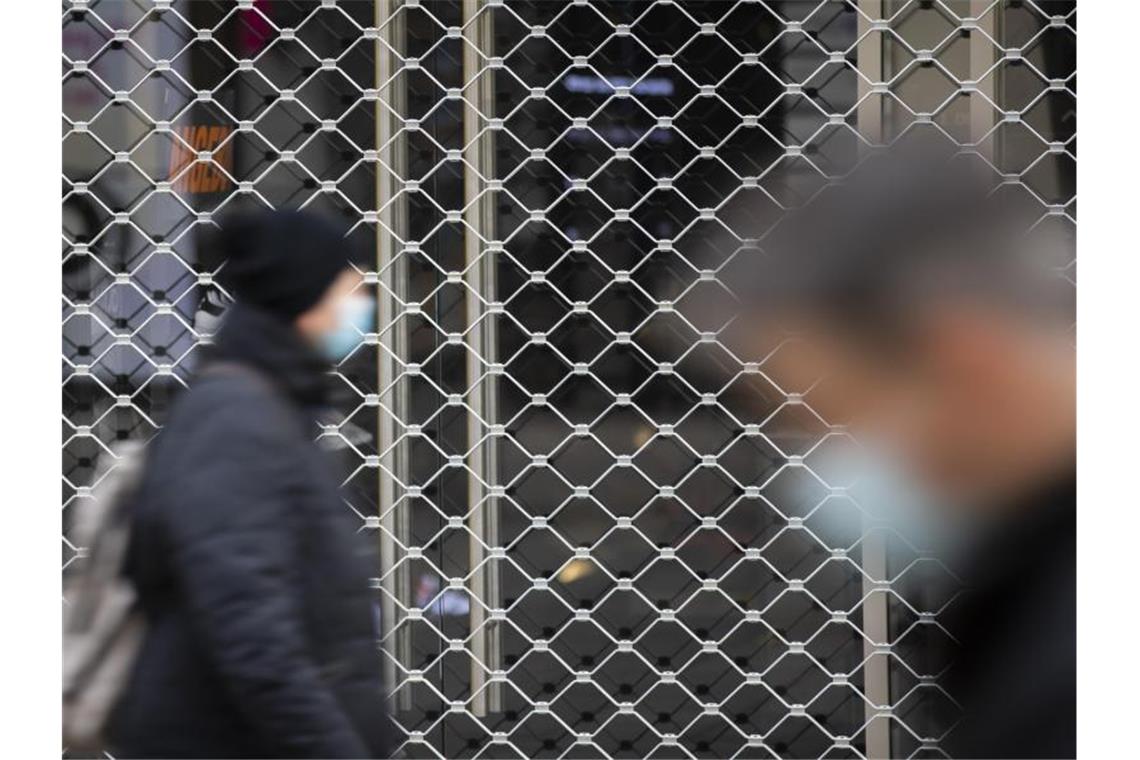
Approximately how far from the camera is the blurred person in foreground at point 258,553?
189cm

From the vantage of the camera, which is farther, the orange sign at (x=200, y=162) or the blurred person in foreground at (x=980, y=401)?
the orange sign at (x=200, y=162)

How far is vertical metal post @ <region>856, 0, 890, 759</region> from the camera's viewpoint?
11.5 ft

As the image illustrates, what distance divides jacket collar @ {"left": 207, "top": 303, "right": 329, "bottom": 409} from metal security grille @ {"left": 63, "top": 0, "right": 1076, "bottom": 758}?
158 cm

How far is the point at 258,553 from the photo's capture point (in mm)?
1908

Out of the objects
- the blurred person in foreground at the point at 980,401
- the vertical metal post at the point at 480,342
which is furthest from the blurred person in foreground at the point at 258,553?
the vertical metal post at the point at 480,342

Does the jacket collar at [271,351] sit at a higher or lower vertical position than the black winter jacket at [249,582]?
higher

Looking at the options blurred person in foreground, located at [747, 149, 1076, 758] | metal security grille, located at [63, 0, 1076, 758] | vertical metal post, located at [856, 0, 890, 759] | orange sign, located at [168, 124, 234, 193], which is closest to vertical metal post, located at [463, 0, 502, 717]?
metal security grille, located at [63, 0, 1076, 758]

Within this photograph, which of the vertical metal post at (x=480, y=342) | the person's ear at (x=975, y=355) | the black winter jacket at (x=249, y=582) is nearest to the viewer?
the black winter jacket at (x=249, y=582)

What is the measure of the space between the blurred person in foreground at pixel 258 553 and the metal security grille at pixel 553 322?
157cm

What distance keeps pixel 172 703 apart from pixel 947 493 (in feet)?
3.83

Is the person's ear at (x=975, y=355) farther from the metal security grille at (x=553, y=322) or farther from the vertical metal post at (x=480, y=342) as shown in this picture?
the vertical metal post at (x=480, y=342)

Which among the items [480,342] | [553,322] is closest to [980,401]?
[553,322]

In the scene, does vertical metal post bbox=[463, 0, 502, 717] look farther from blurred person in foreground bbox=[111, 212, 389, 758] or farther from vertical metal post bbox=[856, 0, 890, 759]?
blurred person in foreground bbox=[111, 212, 389, 758]
